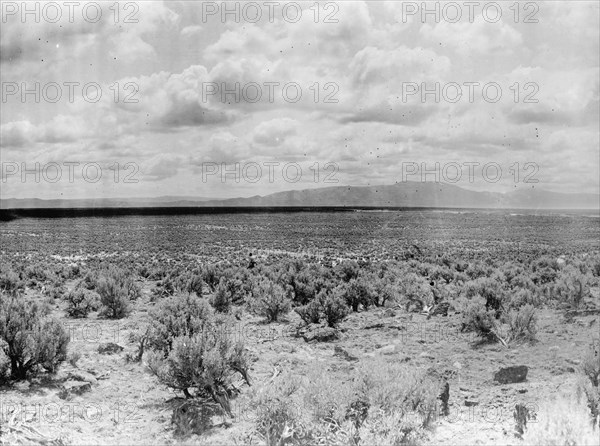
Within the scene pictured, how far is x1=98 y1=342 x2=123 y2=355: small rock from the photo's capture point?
31.5 ft

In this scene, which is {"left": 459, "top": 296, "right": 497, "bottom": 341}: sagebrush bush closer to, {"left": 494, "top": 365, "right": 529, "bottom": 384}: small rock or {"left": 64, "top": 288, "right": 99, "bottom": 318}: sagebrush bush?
{"left": 494, "top": 365, "right": 529, "bottom": 384}: small rock

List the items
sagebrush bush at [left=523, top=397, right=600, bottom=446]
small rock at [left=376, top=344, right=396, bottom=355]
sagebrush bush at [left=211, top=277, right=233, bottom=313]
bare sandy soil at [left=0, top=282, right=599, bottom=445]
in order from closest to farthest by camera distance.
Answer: sagebrush bush at [left=523, top=397, right=600, bottom=446], bare sandy soil at [left=0, top=282, right=599, bottom=445], small rock at [left=376, top=344, right=396, bottom=355], sagebrush bush at [left=211, top=277, right=233, bottom=313]

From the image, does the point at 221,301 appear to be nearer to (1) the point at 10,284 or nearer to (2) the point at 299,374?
(2) the point at 299,374

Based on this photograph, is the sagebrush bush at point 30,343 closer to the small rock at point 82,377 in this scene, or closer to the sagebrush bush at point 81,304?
the small rock at point 82,377

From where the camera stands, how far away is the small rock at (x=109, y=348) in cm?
961

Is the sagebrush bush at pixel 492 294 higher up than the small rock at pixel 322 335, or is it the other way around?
the sagebrush bush at pixel 492 294

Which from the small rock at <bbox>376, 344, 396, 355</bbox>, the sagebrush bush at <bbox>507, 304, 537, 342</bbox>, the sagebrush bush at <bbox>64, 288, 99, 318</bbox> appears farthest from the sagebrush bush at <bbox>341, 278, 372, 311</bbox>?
the sagebrush bush at <bbox>64, 288, 99, 318</bbox>

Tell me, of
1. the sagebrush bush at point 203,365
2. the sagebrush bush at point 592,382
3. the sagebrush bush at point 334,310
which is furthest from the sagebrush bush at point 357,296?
the sagebrush bush at point 592,382

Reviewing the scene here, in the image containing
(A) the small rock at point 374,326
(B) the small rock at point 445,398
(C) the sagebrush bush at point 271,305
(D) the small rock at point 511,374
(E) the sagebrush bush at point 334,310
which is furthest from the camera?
(C) the sagebrush bush at point 271,305

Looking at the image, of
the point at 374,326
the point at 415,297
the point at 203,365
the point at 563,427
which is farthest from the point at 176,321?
the point at 415,297

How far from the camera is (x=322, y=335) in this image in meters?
11.2

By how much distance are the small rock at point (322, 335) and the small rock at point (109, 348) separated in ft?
13.1

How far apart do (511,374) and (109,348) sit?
296 inches

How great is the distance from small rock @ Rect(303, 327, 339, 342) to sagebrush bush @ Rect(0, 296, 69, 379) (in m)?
5.06
